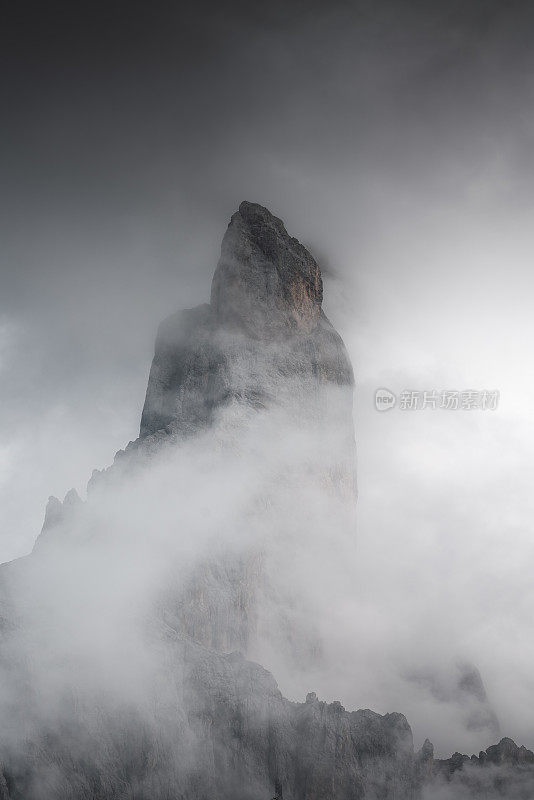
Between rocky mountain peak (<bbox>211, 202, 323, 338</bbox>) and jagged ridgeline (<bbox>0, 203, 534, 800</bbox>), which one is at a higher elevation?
rocky mountain peak (<bbox>211, 202, 323, 338</bbox>)

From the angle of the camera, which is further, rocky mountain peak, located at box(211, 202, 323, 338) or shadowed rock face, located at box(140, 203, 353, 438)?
rocky mountain peak, located at box(211, 202, 323, 338)

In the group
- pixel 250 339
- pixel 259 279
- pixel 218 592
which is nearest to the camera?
pixel 218 592

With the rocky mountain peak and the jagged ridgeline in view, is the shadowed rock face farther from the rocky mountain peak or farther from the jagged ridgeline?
the jagged ridgeline

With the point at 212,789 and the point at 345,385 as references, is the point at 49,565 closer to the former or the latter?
the point at 212,789

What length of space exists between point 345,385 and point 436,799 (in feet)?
210

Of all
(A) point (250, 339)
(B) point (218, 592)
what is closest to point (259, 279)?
(A) point (250, 339)

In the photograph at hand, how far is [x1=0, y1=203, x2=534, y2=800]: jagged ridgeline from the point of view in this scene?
4506 centimetres

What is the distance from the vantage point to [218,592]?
202 feet

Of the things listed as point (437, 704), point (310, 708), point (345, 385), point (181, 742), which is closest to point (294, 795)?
point (310, 708)

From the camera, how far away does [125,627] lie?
52.5m

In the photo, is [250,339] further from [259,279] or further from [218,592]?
[218,592]

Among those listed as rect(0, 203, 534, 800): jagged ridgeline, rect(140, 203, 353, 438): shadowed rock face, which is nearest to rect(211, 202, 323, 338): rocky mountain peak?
rect(140, 203, 353, 438): shadowed rock face

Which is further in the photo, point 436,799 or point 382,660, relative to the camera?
point 382,660

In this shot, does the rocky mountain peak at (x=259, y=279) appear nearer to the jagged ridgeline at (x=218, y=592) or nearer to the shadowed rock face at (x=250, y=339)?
the shadowed rock face at (x=250, y=339)
